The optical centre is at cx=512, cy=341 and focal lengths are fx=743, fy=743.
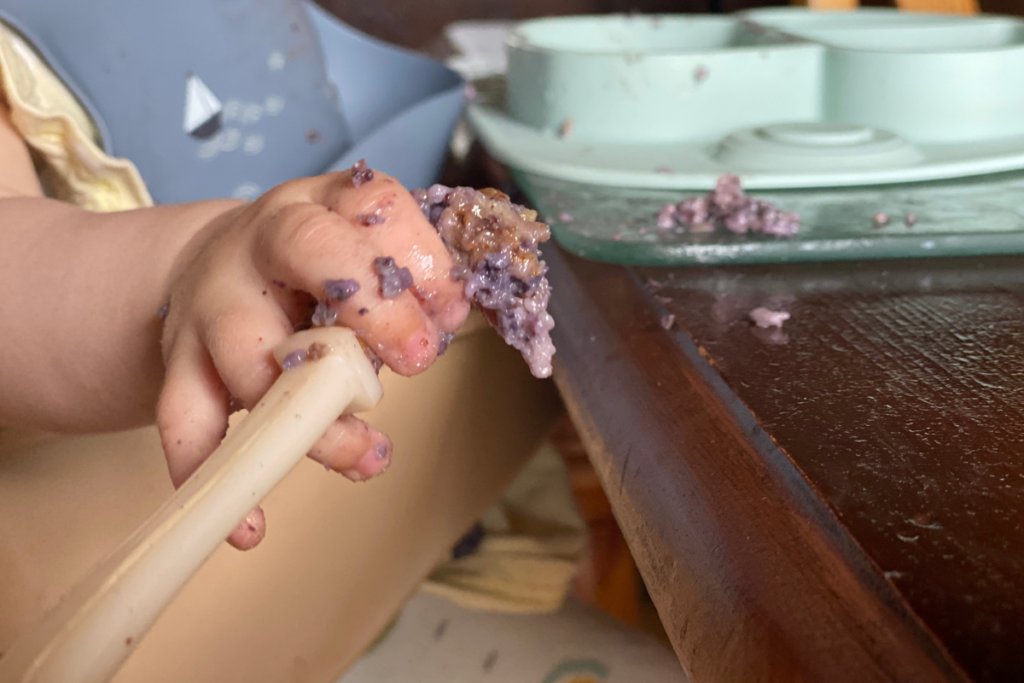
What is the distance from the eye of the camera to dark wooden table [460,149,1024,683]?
0.53 feet

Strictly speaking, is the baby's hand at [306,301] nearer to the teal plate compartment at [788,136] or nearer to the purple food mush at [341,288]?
the purple food mush at [341,288]

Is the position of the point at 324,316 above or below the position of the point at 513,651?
above

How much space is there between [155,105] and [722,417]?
40 centimetres

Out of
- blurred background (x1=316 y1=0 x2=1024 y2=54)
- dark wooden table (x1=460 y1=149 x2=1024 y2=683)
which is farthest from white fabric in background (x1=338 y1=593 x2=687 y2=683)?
blurred background (x1=316 y1=0 x2=1024 y2=54)

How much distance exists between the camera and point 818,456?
21cm

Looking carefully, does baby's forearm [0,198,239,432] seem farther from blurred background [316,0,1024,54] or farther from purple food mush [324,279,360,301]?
blurred background [316,0,1024,54]

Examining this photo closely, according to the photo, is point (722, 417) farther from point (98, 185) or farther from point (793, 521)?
point (98, 185)

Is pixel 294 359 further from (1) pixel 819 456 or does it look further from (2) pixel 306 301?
(1) pixel 819 456

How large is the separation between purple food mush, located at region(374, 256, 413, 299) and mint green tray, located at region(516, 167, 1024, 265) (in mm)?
176

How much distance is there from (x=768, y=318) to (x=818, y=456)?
0.30 ft

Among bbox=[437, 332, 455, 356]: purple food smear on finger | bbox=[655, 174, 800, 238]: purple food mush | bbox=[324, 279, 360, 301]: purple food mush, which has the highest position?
bbox=[324, 279, 360, 301]: purple food mush

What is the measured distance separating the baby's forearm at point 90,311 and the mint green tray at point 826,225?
0.18m

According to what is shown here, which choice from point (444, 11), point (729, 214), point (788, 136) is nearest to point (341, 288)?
point (729, 214)

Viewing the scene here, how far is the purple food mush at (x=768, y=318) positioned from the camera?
0.95ft
